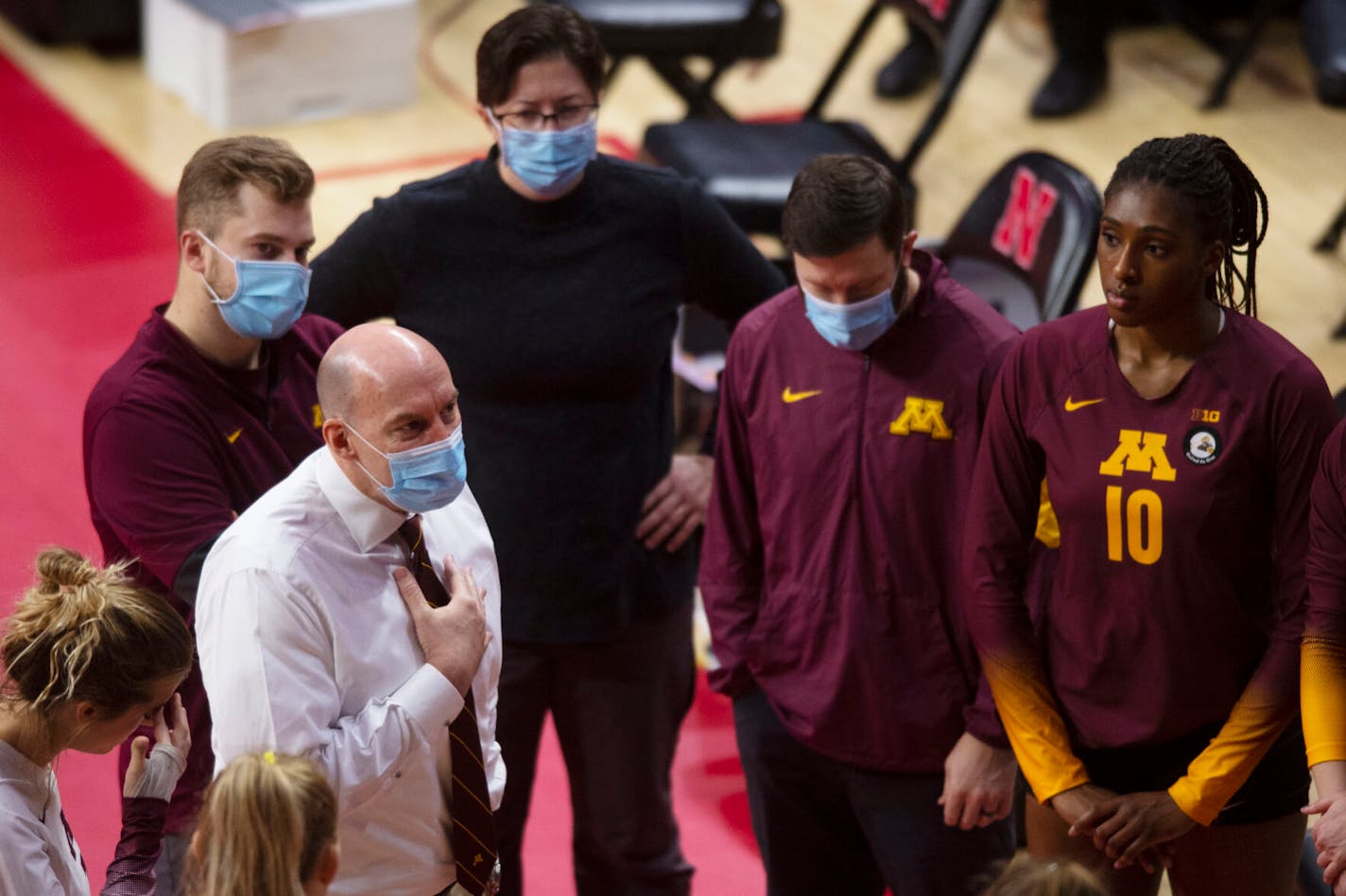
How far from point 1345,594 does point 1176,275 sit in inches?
18.4

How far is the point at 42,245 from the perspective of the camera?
21.1ft

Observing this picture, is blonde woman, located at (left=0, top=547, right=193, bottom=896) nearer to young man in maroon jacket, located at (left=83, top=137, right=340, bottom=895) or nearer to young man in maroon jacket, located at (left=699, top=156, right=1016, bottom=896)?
young man in maroon jacket, located at (left=83, top=137, right=340, bottom=895)

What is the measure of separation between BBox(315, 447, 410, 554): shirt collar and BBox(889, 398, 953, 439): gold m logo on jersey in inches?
31.6

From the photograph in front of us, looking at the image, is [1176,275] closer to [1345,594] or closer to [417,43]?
[1345,594]

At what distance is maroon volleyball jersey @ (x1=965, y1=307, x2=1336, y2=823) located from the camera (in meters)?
2.57

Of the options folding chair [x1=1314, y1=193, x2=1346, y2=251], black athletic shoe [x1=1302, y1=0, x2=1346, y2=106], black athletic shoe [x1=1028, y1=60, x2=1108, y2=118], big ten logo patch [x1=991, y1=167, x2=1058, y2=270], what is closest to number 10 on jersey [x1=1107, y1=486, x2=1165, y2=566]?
big ten logo patch [x1=991, y1=167, x2=1058, y2=270]

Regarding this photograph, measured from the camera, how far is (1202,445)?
8.44 feet

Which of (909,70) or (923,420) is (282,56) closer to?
(909,70)

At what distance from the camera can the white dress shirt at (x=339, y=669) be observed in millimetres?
2463

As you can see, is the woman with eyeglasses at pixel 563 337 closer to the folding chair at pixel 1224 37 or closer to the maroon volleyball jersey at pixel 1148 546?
the maroon volleyball jersey at pixel 1148 546

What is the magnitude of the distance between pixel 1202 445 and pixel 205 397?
1.45 meters

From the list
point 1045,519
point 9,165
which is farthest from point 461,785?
point 9,165

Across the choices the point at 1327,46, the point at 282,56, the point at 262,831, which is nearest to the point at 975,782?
the point at 262,831

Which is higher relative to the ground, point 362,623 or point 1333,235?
point 362,623
